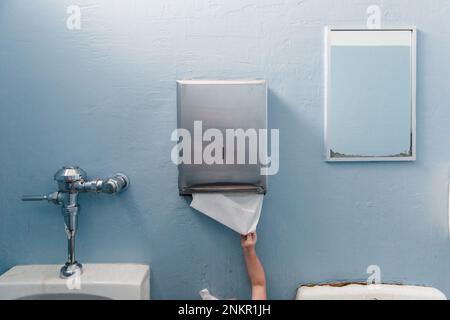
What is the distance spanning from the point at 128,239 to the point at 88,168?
0.22 m

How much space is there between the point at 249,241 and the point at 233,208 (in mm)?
96

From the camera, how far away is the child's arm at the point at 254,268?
98 centimetres

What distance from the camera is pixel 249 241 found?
3.20 feet

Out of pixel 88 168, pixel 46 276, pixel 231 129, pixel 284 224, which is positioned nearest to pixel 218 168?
pixel 231 129

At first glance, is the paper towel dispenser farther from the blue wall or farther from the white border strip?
the white border strip

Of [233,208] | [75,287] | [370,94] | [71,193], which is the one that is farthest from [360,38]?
[75,287]

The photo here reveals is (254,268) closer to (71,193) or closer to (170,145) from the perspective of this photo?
(170,145)

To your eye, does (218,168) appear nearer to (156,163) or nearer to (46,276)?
(156,163)

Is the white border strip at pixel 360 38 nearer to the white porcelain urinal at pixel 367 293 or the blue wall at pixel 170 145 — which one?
the blue wall at pixel 170 145

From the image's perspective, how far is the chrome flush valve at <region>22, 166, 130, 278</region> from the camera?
0.94m

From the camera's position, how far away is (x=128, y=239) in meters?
1.02

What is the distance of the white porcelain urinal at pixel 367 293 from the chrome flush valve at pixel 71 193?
57 cm

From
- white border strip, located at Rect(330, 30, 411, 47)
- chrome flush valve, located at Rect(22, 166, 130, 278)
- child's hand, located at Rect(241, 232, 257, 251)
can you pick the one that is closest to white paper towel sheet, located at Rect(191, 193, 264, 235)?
child's hand, located at Rect(241, 232, 257, 251)

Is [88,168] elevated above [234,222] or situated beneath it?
elevated above
